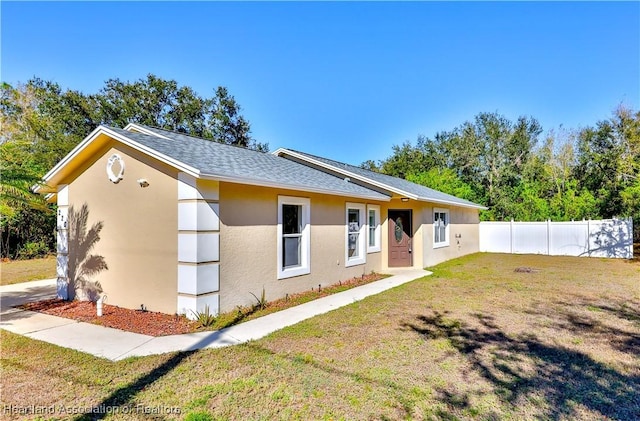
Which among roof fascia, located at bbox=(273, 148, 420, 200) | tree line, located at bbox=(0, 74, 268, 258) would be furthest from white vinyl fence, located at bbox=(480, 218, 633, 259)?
tree line, located at bbox=(0, 74, 268, 258)

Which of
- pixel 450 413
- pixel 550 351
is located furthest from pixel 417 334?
pixel 450 413

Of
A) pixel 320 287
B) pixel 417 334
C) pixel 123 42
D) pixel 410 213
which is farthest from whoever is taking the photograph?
pixel 123 42

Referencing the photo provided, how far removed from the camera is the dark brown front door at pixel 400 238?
13711mm

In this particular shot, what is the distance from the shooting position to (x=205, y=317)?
20.4 feet

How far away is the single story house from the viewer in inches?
255

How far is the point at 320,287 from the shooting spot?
31.8ft

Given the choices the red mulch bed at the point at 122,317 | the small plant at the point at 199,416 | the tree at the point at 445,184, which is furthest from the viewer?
the tree at the point at 445,184

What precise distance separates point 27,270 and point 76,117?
18578 millimetres

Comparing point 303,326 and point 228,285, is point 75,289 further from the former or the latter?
point 303,326

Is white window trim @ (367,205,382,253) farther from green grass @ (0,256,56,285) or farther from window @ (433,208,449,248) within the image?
green grass @ (0,256,56,285)

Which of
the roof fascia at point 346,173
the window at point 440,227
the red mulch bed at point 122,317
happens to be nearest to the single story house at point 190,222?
the red mulch bed at point 122,317

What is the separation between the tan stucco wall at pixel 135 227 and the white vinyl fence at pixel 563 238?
64.7 ft

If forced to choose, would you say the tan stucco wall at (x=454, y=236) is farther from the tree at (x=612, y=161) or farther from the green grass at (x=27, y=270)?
the green grass at (x=27, y=270)

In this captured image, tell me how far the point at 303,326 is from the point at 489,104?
116ft
